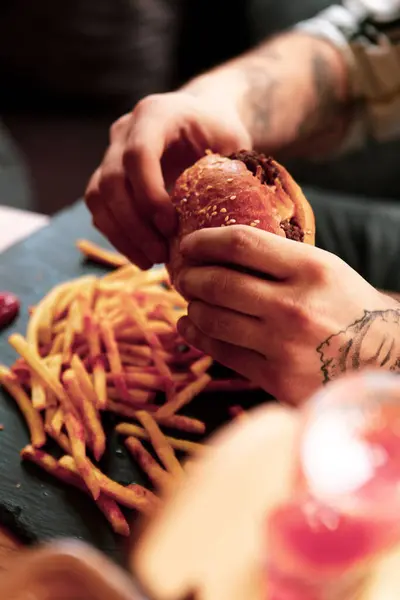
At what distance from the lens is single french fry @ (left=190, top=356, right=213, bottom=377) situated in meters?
1.35

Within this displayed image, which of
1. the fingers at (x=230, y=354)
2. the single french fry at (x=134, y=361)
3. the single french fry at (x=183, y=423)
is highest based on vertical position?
the fingers at (x=230, y=354)

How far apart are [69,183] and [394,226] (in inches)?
63.8

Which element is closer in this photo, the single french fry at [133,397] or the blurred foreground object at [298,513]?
the blurred foreground object at [298,513]

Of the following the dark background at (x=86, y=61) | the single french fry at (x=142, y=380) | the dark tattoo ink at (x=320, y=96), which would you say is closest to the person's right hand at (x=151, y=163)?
the single french fry at (x=142, y=380)

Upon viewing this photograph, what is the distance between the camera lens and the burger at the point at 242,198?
3.62 feet

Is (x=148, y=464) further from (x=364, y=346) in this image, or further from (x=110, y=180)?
(x=110, y=180)

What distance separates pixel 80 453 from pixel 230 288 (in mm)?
400

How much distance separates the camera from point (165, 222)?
1258 millimetres

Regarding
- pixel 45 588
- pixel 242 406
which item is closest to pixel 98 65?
pixel 242 406

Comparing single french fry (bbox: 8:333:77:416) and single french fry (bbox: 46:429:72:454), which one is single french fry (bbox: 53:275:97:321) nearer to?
single french fry (bbox: 8:333:77:416)

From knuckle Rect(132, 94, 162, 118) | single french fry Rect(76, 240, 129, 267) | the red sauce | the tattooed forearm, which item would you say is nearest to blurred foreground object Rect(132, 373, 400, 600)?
knuckle Rect(132, 94, 162, 118)

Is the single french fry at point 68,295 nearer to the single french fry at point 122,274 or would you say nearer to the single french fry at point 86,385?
the single french fry at point 122,274

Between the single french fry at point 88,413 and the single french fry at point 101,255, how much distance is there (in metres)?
0.50

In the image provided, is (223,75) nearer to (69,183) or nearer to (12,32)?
(69,183)
